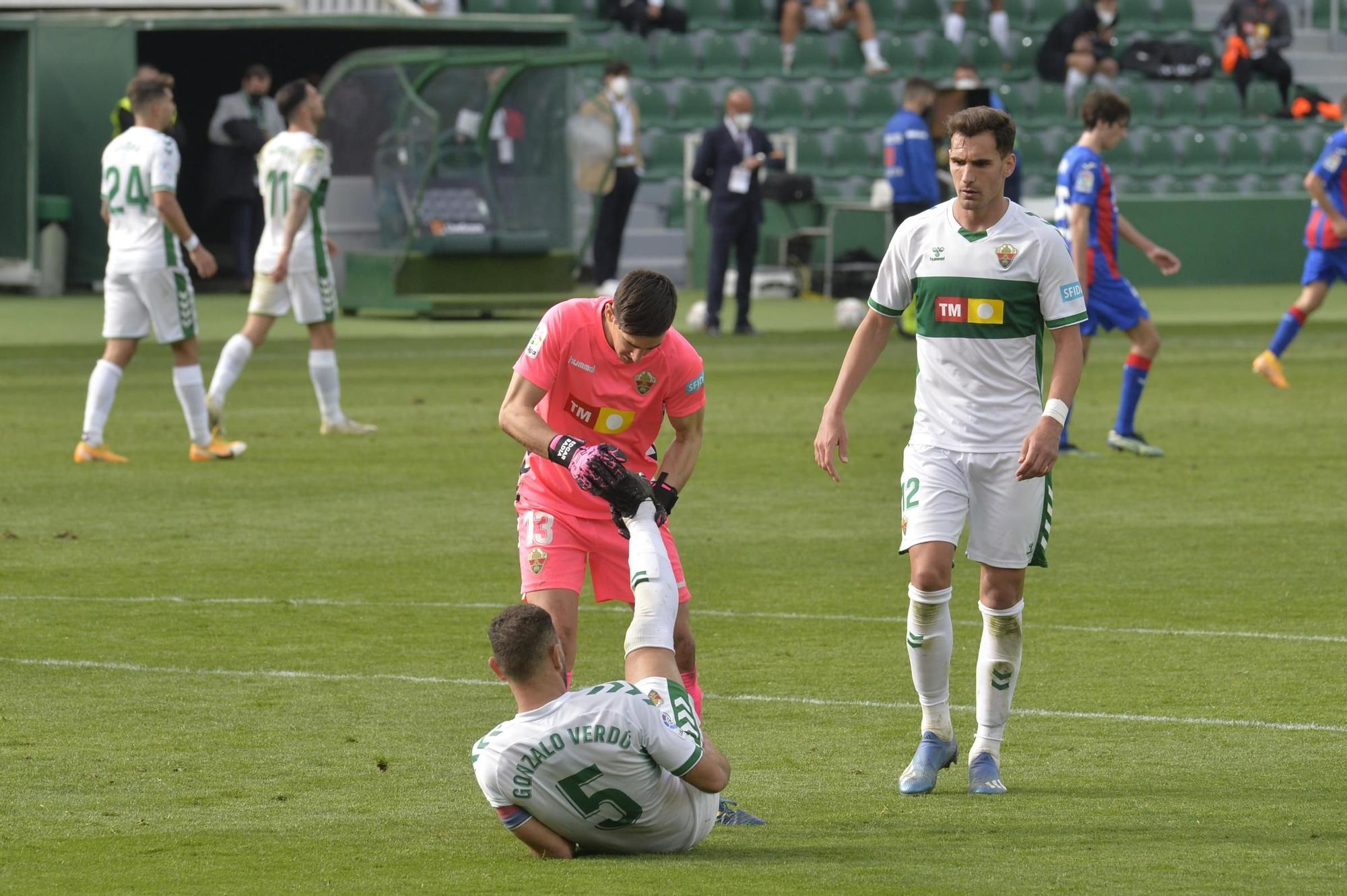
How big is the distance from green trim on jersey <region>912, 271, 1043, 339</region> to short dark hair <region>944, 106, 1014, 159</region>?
356 millimetres

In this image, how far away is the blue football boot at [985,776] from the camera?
5.74 m

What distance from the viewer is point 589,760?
4789 mm

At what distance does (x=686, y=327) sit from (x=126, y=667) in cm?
1541

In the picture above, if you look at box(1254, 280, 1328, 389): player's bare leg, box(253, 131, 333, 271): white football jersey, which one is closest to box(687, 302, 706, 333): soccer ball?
box(1254, 280, 1328, 389): player's bare leg

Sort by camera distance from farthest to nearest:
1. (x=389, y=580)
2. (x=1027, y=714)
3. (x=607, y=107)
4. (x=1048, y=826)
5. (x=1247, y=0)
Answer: (x=1247, y=0)
(x=607, y=107)
(x=389, y=580)
(x=1027, y=714)
(x=1048, y=826)

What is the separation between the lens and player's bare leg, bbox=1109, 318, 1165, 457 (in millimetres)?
12375

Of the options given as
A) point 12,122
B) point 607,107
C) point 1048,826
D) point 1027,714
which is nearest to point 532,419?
point 1048,826

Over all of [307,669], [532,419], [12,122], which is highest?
[12,122]

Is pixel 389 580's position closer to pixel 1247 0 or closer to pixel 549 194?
pixel 549 194

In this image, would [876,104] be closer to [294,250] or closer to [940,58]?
[940,58]

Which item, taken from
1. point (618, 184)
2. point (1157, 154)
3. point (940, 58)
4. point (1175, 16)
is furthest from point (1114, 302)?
point (1175, 16)

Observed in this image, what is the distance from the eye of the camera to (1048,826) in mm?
5293

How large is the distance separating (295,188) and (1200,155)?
21.8 metres

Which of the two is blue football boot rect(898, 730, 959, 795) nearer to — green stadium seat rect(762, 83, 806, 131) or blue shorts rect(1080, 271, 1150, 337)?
blue shorts rect(1080, 271, 1150, 337)
